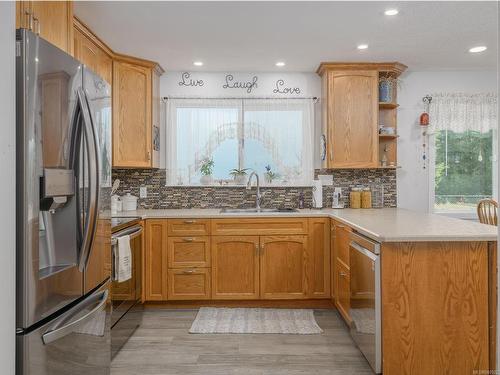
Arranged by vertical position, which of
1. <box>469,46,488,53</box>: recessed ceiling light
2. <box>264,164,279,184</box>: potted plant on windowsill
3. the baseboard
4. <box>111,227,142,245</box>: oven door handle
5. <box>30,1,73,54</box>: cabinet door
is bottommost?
the baseboard

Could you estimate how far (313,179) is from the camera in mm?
4246

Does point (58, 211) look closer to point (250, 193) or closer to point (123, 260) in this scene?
point (123, 260)

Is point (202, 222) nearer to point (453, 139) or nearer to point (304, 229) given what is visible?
point (304, 229)

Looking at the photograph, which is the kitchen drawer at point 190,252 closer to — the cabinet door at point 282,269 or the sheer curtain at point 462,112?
the cabinet door at point 282,269

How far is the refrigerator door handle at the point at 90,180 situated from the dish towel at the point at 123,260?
3.32ft

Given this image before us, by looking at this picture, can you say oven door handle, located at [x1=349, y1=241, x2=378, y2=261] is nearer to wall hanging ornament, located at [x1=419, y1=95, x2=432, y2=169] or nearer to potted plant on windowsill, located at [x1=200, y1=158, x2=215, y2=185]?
potted plant on windowsill, located at [x1=200, y1=158, x2=215, y2=185]

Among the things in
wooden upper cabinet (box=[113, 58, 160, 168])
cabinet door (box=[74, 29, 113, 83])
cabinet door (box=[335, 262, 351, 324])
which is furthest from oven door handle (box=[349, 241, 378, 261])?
cabinet door (box=[74, 29, 113, 83])

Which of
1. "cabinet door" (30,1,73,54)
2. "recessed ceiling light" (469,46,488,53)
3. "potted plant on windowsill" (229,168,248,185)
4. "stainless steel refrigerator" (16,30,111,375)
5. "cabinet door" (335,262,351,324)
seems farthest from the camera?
"potted plant on windowsill" (229,168,248,185)

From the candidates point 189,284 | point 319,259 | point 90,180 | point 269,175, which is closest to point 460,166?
point 319,259

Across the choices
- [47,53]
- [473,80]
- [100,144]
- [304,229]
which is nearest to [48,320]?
[100,144]

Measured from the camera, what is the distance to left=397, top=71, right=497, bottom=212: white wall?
4227 mm

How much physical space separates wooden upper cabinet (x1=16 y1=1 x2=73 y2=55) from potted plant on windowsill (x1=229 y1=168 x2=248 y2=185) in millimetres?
2139

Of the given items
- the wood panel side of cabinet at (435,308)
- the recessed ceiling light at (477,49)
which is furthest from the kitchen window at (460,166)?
the wood panel side of cabinet at (435,308)

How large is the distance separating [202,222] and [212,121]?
1.19 metres
